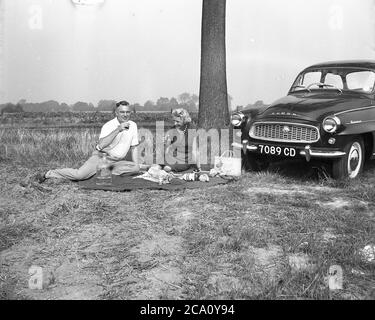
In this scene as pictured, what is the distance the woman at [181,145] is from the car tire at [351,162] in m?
1.99

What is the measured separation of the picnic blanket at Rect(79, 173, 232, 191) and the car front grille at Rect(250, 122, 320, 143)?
34.1 inches

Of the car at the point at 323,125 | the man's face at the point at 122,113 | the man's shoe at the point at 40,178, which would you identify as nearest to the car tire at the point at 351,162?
the car at the point at 323,125

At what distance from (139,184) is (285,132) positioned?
2.12 metres

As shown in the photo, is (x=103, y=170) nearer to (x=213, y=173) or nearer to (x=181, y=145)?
(x=181, y=145)

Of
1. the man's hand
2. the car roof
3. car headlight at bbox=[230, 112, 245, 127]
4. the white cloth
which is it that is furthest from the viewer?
car headlight at bbox=[230, 112, 245, 127]

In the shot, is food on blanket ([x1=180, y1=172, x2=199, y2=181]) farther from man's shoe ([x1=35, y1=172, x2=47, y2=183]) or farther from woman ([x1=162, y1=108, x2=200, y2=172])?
man's shoe ([x1=35, y1=172, x2=47, y2=183])

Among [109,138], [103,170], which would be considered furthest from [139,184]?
[109,138]

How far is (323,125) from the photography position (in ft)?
20.5

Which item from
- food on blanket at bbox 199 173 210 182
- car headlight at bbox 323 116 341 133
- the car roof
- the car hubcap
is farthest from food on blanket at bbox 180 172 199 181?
the car roof

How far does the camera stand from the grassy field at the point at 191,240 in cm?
320

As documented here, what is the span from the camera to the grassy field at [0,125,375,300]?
3197 mm

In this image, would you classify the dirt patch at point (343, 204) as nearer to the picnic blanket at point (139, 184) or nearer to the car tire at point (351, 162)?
the car tire at point (351, 162)

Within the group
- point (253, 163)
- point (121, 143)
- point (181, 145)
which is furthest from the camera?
point (253, 163)
